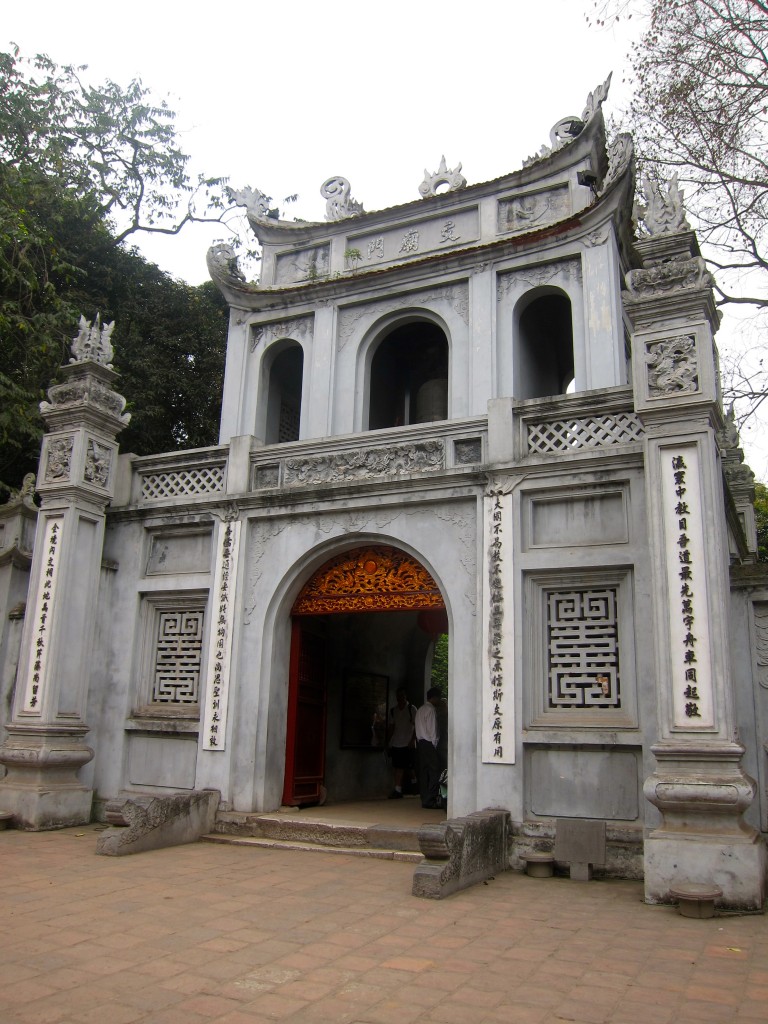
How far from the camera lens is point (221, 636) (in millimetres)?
8852

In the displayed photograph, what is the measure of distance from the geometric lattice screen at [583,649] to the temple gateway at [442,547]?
2 centimetres

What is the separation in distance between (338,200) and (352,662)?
6258 millimetres

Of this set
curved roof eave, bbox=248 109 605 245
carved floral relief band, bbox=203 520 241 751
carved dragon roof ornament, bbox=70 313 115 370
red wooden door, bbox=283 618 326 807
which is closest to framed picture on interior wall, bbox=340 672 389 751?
red wooden door, bbox=283 618 326 807

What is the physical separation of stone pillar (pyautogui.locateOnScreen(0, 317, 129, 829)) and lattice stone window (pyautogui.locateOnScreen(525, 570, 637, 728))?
16.1ft

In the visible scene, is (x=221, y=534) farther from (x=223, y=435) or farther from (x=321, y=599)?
(x=223, y=435)

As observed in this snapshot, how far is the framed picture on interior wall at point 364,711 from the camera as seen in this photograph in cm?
1053

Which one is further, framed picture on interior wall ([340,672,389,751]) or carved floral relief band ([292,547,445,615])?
framed picture on interior wall ([340,672,389,751])

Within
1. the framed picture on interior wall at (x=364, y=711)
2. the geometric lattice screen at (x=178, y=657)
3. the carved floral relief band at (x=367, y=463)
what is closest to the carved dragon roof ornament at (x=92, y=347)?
the carved floral relief band at (x=367, y=463)

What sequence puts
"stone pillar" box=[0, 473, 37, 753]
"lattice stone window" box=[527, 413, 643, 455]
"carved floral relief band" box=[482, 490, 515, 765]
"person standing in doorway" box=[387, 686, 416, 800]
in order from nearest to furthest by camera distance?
"carved floral relief band" box=[482, 490, 515, 765] < "lattice stone window" box=[527, 413, 643, 455] < "stone pillar" box=[0, 473, 37, 753] < "person standing in doorway" box=[387, 686, 416, 800]

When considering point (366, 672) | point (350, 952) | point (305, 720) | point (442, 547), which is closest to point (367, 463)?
point (442, 547)

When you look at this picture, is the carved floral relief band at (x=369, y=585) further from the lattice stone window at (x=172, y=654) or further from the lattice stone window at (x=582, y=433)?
the lattice stone window at (x=582, y=433)

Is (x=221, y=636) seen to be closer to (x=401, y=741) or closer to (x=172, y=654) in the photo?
(x=172, y=654)

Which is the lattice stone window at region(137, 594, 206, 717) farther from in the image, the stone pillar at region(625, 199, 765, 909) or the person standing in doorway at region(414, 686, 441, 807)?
the stone pillar at region(625, 199, 765, 909)

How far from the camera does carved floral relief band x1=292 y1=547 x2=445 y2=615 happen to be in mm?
8484
